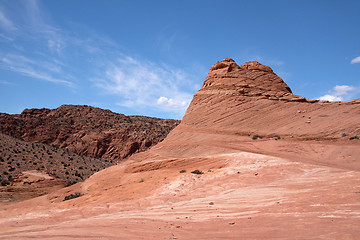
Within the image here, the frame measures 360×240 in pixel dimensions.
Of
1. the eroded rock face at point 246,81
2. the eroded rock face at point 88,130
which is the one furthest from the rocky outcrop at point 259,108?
the eroded rock face at point 88,130

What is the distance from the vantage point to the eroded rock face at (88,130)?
5672cm

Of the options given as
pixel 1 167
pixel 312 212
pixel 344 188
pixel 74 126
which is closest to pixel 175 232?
pixel 312 212

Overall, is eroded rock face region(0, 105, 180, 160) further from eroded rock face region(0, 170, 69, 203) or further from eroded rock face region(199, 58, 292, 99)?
eroded rock face region(199, 58, 292, 99)

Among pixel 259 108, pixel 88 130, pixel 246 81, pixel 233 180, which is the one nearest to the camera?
pixel 233 180

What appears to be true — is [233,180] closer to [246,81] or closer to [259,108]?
[259,108]

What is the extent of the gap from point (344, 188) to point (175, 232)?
5776 millimetres

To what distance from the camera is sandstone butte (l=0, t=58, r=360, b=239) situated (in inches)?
240

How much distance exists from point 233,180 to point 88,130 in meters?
55.8

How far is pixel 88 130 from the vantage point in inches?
2438

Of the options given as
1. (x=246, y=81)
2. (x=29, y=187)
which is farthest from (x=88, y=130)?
(x=246, y=81)

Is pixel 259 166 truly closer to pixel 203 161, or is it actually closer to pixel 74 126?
pixel 203 161

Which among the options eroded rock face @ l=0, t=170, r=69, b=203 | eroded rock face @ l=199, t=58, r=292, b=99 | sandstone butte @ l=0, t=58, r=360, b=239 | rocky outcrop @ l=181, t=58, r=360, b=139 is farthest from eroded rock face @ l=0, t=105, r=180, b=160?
sandstone butte @ l=0, t=58, r=360, b=239

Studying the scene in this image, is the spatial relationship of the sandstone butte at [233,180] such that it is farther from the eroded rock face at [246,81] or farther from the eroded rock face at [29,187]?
the eroded rock face at [29,187]

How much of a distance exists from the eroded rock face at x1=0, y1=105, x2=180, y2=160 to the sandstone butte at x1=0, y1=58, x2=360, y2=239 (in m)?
33.0
